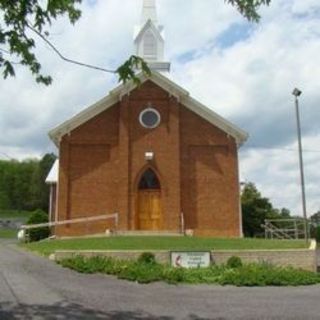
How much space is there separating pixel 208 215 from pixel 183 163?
299cm

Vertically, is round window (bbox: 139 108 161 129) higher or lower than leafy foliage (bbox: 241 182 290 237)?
higher

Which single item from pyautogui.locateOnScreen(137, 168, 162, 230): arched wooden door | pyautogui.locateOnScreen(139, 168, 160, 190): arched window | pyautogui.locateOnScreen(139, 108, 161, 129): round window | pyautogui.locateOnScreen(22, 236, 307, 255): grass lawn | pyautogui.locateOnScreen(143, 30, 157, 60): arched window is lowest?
pyautogui.locateOnScreen(22, 236, 307, 255): grass lawn

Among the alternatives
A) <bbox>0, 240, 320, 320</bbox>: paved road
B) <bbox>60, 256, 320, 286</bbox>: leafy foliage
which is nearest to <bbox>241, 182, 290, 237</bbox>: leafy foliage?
<bbox>60, 256, 320, 286</bbox>: leafy foliage

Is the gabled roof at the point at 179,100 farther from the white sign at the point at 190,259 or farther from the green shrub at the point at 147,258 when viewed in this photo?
the green shrub at the point at 147,258

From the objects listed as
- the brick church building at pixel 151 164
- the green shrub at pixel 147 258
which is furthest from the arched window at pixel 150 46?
the green shrub at pixel 147 258

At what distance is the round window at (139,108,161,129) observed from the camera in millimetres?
33688

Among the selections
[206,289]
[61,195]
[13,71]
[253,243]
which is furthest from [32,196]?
[13,71]

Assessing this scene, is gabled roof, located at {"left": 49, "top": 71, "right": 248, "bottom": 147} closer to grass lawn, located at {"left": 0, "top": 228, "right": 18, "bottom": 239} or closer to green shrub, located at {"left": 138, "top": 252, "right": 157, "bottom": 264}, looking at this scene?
green shrub, located at {"left": 138, "top": 252, "right": 157, "bottom": 264}

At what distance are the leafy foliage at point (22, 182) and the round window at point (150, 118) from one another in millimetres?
65988

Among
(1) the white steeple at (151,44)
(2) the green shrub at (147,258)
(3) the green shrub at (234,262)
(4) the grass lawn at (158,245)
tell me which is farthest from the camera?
(1) the white steeple at (151,44)

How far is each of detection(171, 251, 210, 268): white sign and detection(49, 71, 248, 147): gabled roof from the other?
14.1 m

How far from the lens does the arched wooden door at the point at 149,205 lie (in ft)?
108

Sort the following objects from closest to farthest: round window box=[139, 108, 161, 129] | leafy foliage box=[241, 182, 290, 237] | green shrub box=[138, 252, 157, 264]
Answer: green shrub box=[138, 252, 157, 264] < round window box=[139, 108, 161, 129] < leafy foliage box=[241, 182, 290, 237]

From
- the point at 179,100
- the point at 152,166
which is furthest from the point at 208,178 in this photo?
the point at 179,100
